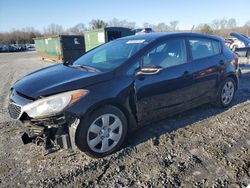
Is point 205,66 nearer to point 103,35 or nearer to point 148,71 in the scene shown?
point 148,71

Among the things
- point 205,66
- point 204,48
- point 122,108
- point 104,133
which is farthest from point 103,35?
point 104,133

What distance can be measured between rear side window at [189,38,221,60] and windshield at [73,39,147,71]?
3.40 feet

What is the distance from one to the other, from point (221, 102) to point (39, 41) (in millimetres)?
19802

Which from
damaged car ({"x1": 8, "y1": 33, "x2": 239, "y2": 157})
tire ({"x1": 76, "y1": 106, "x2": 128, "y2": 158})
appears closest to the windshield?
damaged car ({"x1": 8, "y1": 33, "x2": 239, "y2": 157})

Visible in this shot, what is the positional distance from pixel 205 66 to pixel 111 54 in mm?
1746

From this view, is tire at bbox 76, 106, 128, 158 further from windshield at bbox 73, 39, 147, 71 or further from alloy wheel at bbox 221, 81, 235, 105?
alloy wheel at bbox 221, 81, 235, 105

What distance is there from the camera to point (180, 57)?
13.4 feet

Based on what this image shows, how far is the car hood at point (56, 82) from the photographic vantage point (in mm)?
3003

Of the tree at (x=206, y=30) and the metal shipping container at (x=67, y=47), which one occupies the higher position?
the tree at (x=206, y=30)

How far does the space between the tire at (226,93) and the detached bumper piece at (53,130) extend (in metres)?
3.20

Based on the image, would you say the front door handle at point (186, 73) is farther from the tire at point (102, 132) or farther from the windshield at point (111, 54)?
the tire at point (102, 132)

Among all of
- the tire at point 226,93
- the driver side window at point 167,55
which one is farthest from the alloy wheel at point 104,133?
the tire at point 226,93

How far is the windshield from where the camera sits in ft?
11.8

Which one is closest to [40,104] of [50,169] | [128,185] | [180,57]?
[50,169]
